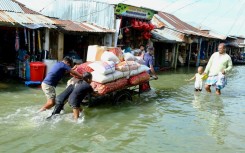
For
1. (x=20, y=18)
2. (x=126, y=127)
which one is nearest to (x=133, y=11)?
(x=20, y=18)

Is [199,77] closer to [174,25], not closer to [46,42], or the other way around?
[46,42]

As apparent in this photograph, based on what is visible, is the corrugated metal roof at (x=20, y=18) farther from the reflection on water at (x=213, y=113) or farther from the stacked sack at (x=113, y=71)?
the reflection on water at (x=213, y=113)

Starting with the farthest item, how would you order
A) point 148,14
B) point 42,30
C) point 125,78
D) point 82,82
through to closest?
point 148,14, point 42,30, point 125,78, point 82,82

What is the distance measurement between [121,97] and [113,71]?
1242mm

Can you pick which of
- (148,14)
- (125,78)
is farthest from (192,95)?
(148,14)

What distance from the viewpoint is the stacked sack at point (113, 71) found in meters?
8.13

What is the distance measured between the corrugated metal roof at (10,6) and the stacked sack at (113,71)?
223 inches

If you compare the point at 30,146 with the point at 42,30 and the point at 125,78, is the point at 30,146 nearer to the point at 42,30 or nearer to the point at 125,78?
the point at 125,78

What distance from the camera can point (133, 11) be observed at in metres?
18.2

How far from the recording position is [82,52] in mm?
17797

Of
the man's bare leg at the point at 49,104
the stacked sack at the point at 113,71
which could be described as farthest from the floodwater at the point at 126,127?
the stacked sack at the point at 113,71

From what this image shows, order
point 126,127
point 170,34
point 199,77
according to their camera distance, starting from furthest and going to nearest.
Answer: point 170,34 → point 199,77 → point 126,127

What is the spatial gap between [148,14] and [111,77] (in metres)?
12.3

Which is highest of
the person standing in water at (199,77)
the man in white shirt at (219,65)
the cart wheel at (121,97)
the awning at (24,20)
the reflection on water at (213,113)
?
the awning at (24,20)
